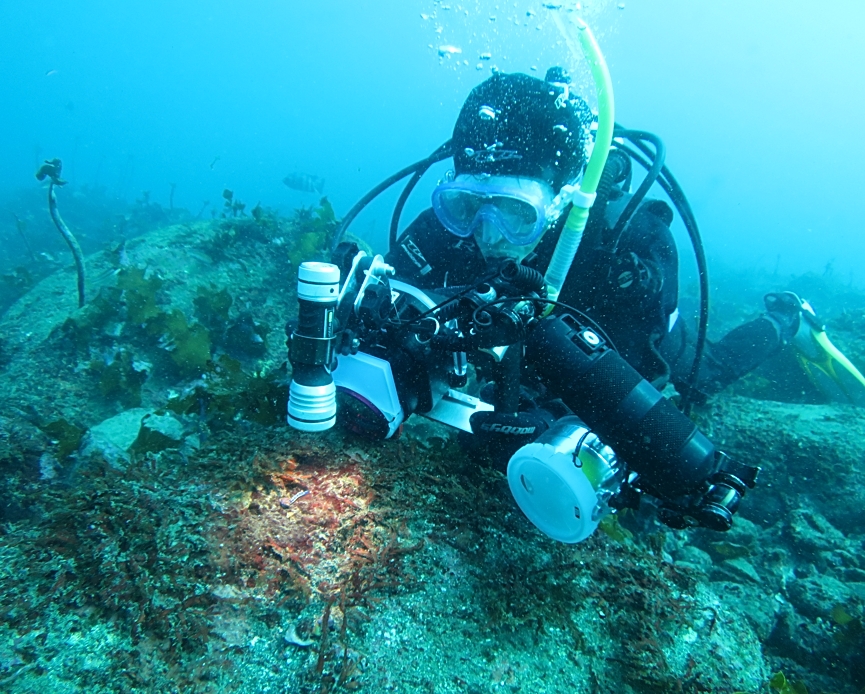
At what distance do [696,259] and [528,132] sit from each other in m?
1.72

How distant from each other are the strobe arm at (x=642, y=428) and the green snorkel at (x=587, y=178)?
1.42 feet

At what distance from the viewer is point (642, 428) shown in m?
1.98

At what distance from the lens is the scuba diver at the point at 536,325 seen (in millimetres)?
2027

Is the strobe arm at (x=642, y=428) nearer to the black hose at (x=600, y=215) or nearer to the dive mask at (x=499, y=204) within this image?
the dive mask at (x=499, y=204)

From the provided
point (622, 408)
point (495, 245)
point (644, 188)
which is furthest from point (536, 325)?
point (644, 188)

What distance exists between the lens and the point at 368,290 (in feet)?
8.08

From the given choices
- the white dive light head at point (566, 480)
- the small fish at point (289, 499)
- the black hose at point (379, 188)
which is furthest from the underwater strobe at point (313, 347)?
the black hose at point (379, 188)

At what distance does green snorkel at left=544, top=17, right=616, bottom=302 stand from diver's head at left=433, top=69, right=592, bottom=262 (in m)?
0.43

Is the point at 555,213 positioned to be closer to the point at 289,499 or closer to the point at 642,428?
the point at 642,428

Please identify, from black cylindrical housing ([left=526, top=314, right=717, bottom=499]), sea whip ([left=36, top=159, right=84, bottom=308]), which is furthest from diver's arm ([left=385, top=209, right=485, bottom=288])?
sea whip ([left=36, top=159, right=84, bottom=308])

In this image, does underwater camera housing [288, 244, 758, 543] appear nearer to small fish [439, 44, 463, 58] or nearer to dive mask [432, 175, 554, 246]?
dive mask [432, 175, 554, 246]

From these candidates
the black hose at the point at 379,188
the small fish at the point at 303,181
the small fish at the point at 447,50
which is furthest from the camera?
the small fish at the point at 303,181

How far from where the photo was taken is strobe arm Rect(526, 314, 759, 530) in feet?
6.30

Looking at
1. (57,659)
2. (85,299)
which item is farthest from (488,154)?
(85,299)
